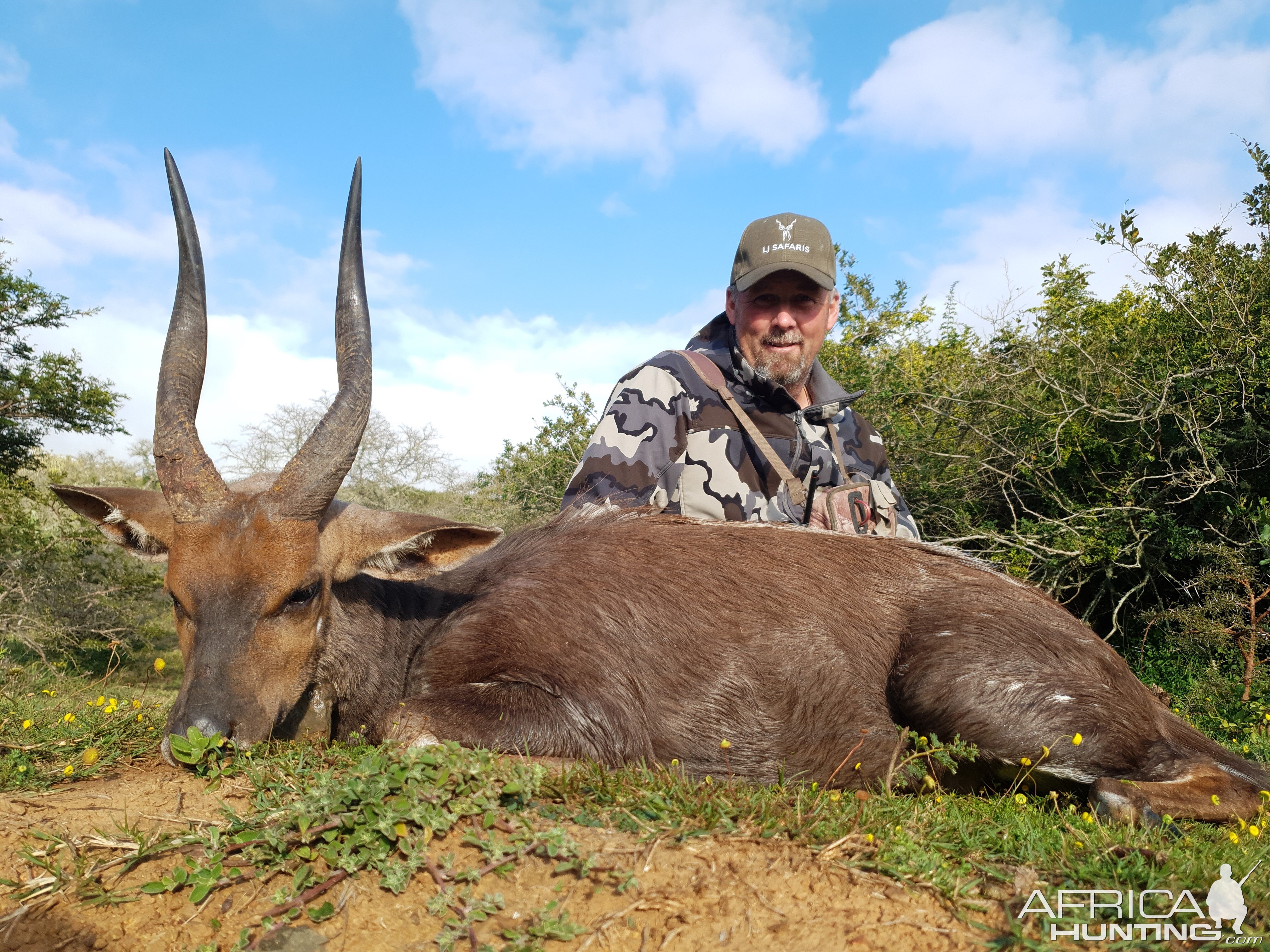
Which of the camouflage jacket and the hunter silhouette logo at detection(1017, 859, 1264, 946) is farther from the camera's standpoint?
the camouflage jacket

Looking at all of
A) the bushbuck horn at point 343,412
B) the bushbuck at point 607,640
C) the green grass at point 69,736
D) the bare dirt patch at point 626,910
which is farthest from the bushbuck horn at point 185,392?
the bare dirt patch at point 626,910

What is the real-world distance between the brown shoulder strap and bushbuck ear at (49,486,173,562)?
3.18m

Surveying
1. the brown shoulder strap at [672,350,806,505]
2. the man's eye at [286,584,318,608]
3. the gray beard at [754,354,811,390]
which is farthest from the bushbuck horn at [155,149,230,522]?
the gray beard at [754,354,811,390]

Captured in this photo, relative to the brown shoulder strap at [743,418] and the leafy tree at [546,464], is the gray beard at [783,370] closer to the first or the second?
the brown shoulder strap at [743,418]

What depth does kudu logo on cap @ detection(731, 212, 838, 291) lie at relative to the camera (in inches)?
221

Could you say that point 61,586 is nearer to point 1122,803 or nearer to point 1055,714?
point 1055,714

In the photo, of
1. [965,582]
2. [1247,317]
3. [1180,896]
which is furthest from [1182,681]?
[1180,896]

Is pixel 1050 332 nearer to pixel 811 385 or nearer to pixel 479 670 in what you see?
pixel 811 385

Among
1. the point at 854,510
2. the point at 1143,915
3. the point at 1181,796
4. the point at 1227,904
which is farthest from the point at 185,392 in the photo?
→ the point at 1181,796

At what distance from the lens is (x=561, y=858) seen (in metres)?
2.29

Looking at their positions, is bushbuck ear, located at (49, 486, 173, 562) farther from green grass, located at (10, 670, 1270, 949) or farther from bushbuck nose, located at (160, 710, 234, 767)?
green grass, located at (10, 670, 1270, 949)

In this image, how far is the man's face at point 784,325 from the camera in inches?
227

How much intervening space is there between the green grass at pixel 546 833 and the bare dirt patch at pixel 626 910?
4cm

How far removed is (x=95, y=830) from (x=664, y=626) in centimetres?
216
